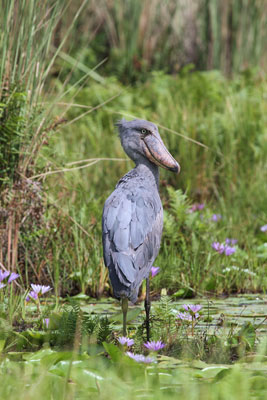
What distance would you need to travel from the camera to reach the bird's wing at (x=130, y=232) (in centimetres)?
329

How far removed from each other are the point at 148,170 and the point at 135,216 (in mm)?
577

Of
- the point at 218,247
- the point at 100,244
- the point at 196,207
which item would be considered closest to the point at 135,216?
the point at 218,247

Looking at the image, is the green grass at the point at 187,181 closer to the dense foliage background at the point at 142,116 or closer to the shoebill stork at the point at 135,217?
the dense foliage background at the point at 142,116

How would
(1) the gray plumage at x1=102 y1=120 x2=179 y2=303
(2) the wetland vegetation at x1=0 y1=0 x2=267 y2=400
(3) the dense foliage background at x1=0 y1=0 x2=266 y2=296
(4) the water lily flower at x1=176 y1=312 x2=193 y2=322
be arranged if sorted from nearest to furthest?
(2) the wetland vegetation at x1=0 y1=0 x2=267 y2=400, (1) the gray plumage at x1=102 y1=120 x2=179 y2=303, (4) the water lily flower at x1=176 y1=312 x2=193 y2=322, (3) the dense foliage background at x1=0 y1=0 x2=266 y2=296

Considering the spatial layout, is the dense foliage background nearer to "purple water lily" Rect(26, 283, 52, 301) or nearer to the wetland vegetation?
the wetland vegetation

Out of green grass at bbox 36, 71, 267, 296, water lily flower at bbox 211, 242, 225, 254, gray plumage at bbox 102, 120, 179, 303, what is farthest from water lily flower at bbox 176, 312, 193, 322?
water lily flower at bbox 211, 242, 225, 254

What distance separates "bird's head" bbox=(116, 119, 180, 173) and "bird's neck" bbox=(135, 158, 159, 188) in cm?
4

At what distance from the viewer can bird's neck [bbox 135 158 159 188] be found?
13.0 feet

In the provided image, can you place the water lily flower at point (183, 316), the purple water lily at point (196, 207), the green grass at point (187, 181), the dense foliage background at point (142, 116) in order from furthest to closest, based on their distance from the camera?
1. the purple water lily at point (196, 207)
2. the green grass at point (187, 181)
3. the dense foliage background at point (142, 116)
4. the water lily flower at point (183, 316)

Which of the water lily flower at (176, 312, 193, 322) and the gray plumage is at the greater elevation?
the gray plumage

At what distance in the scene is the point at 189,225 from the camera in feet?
17.0

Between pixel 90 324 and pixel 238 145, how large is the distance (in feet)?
12.7

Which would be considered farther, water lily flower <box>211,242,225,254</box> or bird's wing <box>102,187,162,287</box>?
water lily flower <box>211,242,225,254</box>

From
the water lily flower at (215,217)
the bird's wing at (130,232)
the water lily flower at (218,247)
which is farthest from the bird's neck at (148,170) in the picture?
the water lily flower at (215,217)
